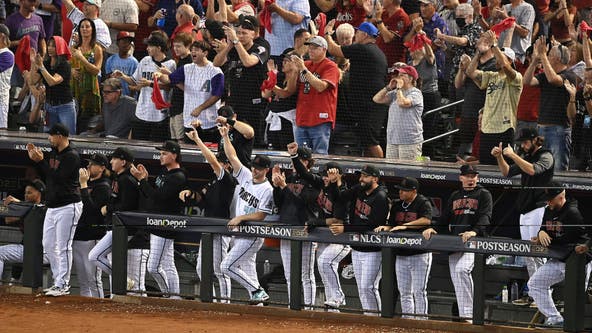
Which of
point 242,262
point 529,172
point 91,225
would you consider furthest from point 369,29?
point 91,225

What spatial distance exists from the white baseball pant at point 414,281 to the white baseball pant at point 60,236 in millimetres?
3556

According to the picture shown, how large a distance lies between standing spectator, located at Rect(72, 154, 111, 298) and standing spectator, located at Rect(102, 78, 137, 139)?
1.56 m

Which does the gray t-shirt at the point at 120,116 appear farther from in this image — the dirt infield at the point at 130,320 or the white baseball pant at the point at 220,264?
the white baseball pant at the point at 220,264

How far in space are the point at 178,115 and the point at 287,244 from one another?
9.59 feet

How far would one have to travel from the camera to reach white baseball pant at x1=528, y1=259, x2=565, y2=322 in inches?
452

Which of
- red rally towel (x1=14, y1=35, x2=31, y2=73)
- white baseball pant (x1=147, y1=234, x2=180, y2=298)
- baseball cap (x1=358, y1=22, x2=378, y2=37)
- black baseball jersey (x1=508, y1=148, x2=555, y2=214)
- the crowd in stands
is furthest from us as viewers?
red rally towel (x1=14, y1=35, x2=31, y2=73)

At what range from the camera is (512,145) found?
44.8 ft

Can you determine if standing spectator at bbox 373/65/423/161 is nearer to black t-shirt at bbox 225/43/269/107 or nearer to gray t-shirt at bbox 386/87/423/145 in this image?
A: gray t-shirt at bbox 386/87/423/145

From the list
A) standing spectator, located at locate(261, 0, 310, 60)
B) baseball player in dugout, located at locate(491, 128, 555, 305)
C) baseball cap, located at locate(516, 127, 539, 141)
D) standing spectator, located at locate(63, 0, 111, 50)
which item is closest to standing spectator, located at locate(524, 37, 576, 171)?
baseball player in dugout, located at locate(491, 128, 555, 305)

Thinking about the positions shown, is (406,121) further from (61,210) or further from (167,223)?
(61,210)

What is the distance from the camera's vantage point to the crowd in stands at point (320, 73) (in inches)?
544

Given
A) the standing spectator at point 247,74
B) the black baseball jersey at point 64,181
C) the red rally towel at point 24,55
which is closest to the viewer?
the black baseball jersey at point 64,181

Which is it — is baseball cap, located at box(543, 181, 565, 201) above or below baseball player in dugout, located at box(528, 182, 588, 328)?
above

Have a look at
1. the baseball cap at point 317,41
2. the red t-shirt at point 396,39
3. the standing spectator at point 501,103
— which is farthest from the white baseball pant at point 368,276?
the red t-shirt at point 396,39
